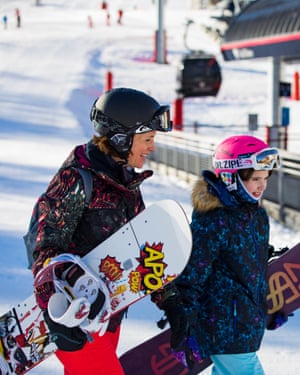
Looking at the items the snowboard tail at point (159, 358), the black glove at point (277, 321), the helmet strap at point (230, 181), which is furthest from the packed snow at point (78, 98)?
the helmet strap at point (230, 181)

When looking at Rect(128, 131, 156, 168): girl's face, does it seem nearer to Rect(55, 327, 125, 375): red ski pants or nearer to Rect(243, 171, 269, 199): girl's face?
Rect(243, 171, 269, 199): girl's face

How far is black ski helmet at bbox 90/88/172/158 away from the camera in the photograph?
112 inches

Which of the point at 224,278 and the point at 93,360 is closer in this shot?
the point at 93,360

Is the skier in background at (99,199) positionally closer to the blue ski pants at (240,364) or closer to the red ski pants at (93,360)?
the red ski pants at (93,360)

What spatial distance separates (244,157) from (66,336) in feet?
3.90

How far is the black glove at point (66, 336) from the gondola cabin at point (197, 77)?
21166 millimetres

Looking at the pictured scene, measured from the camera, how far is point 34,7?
64500 mm

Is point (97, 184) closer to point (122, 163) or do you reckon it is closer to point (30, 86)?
point (122, 163)

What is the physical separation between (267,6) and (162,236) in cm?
1557

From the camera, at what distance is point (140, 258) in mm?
2902

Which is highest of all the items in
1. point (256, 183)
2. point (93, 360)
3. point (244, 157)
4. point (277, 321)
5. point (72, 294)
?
point (244, 157)

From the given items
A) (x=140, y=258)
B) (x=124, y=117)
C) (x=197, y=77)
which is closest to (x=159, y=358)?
(x=140, y=258)

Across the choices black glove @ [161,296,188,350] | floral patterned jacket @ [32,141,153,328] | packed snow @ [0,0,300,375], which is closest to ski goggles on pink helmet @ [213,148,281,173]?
floral patterned jacket @ [32,141,153,328]

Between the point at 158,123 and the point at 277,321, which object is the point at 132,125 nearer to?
the point at 158,123
